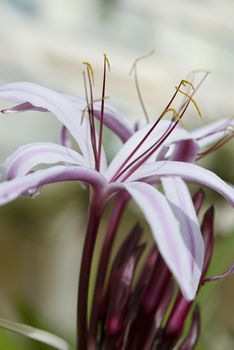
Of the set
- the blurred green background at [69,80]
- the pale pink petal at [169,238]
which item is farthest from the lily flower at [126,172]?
the blurred green background at [69,80]

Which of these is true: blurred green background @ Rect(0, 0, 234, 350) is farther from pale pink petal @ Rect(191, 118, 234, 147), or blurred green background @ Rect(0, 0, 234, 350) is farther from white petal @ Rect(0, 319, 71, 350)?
white petal @ Rect(0, 319, 71, 350)

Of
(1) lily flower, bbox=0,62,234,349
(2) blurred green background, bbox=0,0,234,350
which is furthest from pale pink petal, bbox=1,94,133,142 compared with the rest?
(2) blurred green background, bbox=0,0,234,350

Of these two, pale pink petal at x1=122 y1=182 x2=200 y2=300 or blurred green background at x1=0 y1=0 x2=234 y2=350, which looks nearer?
pale pink petal at x1=122 y1=182 x2=200 y2=300

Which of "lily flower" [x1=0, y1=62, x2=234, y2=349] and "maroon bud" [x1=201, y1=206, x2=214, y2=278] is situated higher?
A: "lily flower" [x1=0, y1=62, x2=234, y2=349]

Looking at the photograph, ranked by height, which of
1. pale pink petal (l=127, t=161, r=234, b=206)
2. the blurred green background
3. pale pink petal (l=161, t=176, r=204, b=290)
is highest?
pale pink petal (l=127, t=161, r=234, b=206)

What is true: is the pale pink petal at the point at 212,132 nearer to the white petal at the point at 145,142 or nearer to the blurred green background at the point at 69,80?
the white petal at the point at 145,142

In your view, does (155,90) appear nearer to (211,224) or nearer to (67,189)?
(67,189)
